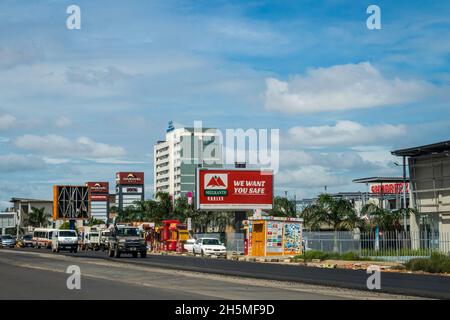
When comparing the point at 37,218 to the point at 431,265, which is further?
the point at 37,218

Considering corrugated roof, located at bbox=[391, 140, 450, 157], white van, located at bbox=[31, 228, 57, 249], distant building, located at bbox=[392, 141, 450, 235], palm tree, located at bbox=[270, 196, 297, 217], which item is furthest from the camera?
palm tree, located at bbox=[270, 196, 297, 217]

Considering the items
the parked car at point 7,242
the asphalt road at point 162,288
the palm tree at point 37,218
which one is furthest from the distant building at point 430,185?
the palm tree at point 37,218

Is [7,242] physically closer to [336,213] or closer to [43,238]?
[43,238]

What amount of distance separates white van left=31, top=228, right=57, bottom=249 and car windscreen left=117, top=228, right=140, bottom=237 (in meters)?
31.8

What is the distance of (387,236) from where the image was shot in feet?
174

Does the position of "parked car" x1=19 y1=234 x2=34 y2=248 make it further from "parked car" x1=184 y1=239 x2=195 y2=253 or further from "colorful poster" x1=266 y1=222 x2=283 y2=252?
"colorful poster" x1=266 y1=222 x2=283 y2=252

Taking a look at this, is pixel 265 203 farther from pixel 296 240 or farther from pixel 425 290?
pixel 425 290

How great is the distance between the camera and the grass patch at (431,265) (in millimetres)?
36775

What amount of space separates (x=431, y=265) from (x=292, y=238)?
2392 cm

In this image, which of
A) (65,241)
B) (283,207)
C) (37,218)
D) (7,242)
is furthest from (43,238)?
(37,218)

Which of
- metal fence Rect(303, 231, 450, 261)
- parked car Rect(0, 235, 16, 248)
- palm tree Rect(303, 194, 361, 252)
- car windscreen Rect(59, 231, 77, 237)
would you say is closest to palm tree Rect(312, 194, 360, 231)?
palm tree Rect(303, 194, 361, 252)

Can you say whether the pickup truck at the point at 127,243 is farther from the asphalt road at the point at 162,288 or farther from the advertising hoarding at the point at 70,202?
the advertising hoarding at the point at 70,202

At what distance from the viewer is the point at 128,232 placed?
2112 inches

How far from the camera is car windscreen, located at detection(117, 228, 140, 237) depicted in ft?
175
